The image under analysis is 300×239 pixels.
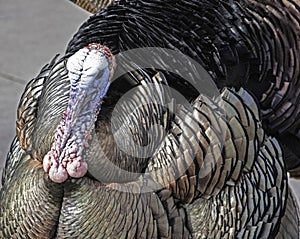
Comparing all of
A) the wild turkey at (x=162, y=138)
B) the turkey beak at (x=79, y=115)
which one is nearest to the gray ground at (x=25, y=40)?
the wild turkey at (x=162, y=138)

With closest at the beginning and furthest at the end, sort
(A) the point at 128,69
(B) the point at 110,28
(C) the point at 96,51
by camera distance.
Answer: (C) the point at 96,51 < (A) the point at 128,69 < (B) the point at 110,28

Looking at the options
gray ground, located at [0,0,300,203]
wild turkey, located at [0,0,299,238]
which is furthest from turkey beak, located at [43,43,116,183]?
gray ground, located at [0,0,300,203]

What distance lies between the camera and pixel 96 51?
2.17 metres

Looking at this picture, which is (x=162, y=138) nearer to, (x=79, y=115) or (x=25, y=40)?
(x=79, y=115)

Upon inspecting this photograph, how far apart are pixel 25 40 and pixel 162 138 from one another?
9.34ft

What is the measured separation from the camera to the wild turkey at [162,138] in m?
2.20

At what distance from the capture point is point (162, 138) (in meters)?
2.31

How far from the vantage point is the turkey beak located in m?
2.13

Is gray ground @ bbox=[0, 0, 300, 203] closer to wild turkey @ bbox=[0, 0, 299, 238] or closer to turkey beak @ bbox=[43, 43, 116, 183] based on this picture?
wild turkey @ bbox=[0, 0, 299, 238]

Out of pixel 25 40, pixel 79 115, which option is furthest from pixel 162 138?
pixel 25 40

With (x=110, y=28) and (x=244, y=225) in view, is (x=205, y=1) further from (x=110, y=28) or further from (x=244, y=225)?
(x=244, y=225)

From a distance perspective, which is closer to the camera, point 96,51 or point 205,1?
point 96,51

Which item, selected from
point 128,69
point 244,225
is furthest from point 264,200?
point 128,69

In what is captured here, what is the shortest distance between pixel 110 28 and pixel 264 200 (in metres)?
0.67
